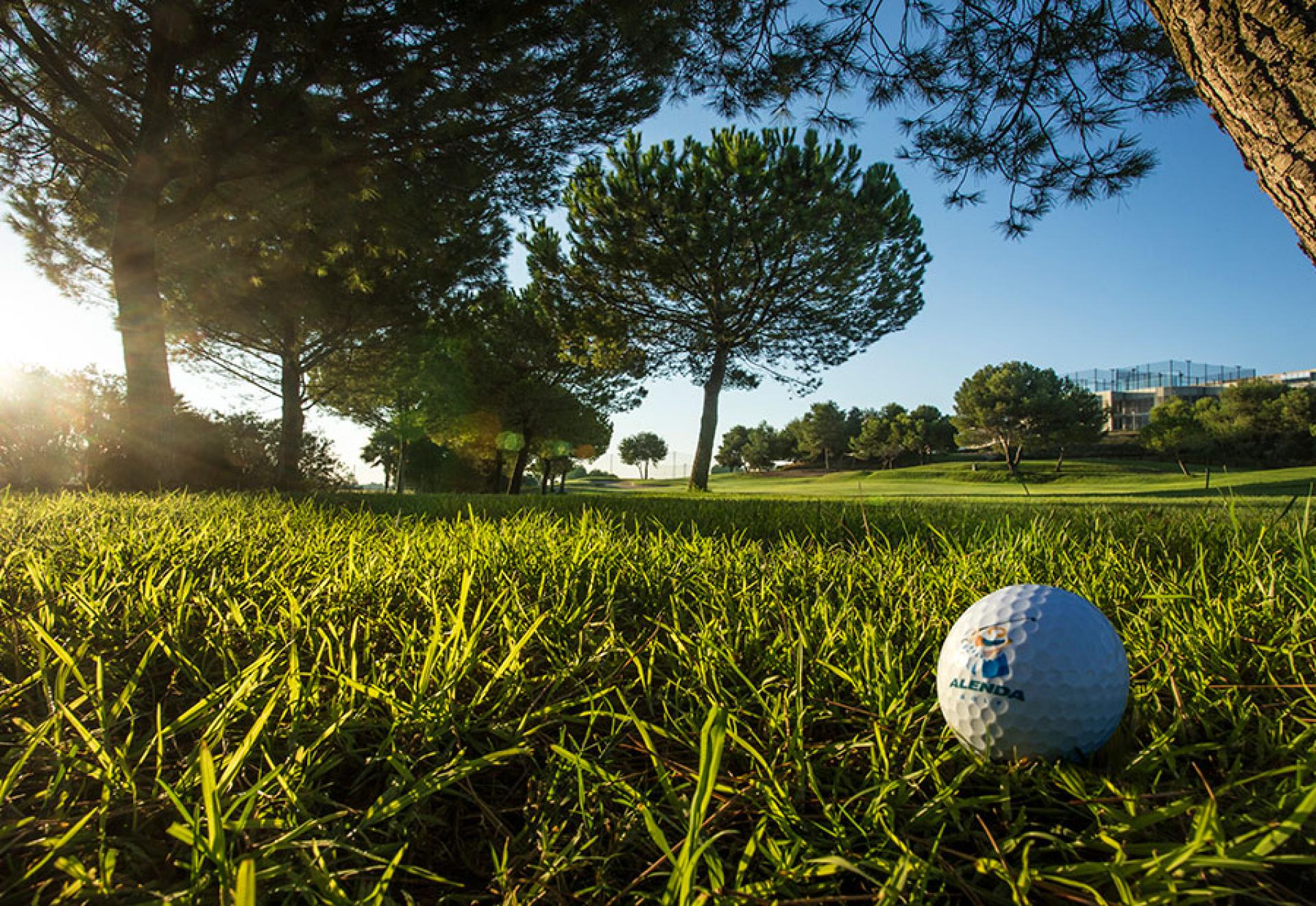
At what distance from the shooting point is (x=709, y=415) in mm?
19297

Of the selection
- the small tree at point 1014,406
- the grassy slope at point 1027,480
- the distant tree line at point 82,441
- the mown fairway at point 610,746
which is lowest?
the grassy slope at point 1027,480

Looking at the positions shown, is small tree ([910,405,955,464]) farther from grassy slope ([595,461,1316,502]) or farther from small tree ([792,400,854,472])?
grassy slope ([595,461,1316,502])

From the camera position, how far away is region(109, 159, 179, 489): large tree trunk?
7.55 metres

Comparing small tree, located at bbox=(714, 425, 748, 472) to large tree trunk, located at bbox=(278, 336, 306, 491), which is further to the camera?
small tree, located at bbox=(714, 425, 748, 472)

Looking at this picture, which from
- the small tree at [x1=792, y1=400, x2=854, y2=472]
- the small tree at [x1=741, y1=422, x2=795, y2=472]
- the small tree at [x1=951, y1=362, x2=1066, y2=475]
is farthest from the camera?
the small tree at [x1=741, y1=422, x2=795, y2=472]

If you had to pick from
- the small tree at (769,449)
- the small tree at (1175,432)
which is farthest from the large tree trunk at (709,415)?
the small tree at (769,449)

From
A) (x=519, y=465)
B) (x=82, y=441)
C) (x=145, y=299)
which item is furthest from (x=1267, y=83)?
(x=519, y=465)

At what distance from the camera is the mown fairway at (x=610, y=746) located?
32.9 inches

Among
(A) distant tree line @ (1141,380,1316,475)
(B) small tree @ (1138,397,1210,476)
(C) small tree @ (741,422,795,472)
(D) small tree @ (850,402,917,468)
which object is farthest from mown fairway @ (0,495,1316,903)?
(C) small tree @ (741,422,795,472)

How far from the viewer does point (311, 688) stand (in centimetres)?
123

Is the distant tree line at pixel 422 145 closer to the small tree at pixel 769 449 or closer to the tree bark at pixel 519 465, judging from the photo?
the tree bark at pixel 519 465

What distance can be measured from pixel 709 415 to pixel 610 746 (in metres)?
18.3

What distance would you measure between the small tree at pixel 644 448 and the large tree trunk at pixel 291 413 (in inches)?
1895

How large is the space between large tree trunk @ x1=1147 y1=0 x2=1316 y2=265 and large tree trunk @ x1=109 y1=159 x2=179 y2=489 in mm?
9791
